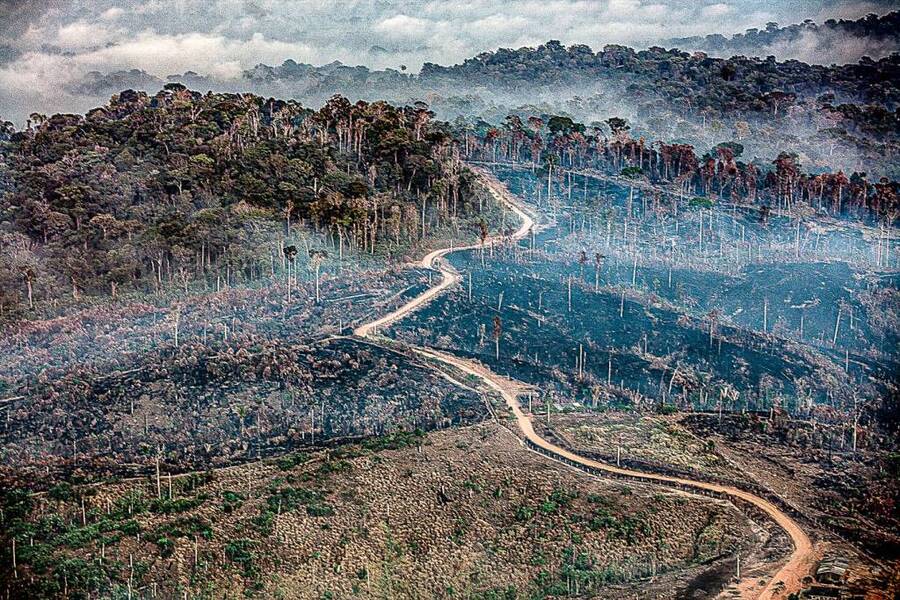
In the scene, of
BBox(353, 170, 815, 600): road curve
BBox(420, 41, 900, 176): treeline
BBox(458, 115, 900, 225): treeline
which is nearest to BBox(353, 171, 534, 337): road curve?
BBox(353, 170, 815, 600): road curve

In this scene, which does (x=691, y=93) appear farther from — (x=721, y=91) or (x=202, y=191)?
(x=202, y=191)

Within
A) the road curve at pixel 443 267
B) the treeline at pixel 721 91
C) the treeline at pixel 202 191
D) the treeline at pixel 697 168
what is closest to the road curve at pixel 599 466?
the road curve at pixel 443 267

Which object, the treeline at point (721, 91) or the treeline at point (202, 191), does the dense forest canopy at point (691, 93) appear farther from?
the treeline at point (202, 191)

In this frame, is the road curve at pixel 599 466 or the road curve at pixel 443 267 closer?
the road curve at pixel 599 466

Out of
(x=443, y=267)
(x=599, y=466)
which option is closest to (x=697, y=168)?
(x=443, y=267)

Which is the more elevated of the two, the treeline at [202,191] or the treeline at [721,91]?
the treeline at [721,91]
